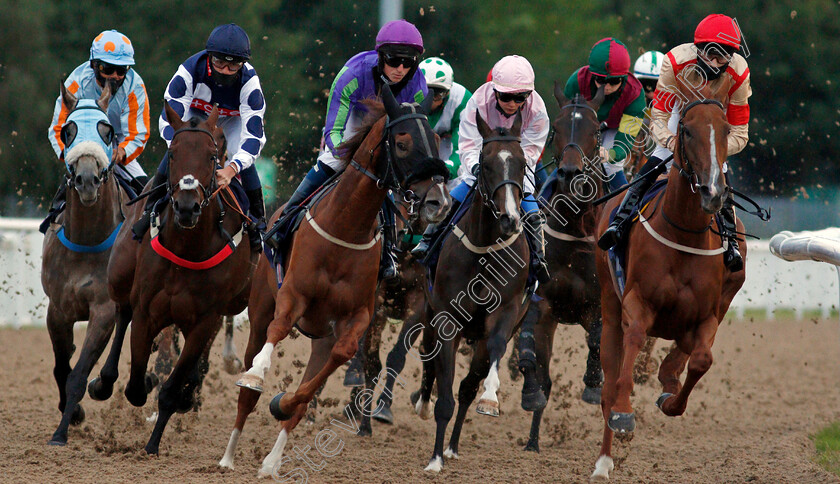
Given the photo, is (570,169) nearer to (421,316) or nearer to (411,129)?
(421,316)

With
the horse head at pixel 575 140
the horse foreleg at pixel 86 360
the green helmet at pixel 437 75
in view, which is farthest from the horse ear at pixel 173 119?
the horse head at pixel 575 140

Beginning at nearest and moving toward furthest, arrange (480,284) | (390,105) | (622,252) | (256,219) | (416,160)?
(416,160) < (390,105) < (622,252) < (480,284) < (256,219)

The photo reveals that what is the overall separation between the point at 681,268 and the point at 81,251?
13.0ft

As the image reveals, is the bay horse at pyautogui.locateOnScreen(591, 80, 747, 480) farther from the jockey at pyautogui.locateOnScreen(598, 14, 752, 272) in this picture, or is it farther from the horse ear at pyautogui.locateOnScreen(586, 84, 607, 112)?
the horse ear at pyautogui.locateOnScreen(586, 84, 607, 112)

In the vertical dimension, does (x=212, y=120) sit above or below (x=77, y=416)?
above

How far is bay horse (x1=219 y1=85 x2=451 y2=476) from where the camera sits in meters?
5.69

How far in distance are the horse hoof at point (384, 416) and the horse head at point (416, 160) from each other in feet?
9.41

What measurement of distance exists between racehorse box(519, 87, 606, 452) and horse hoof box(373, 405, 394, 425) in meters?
1.10

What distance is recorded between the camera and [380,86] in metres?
6.61

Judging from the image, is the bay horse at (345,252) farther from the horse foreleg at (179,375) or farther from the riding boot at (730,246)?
the riding boot at (730,246)

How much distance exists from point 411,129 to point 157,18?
1803cm

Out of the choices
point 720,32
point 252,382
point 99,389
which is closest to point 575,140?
point 720,32

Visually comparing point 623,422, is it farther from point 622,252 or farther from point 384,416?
point 384,416

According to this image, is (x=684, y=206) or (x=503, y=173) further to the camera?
(x=503, y=173)
